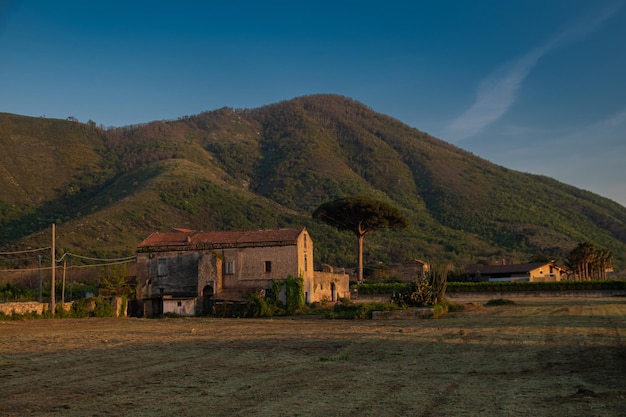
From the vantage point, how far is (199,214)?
110 metres

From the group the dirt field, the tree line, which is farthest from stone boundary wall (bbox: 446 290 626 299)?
the dirt field

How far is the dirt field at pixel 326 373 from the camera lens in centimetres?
1095

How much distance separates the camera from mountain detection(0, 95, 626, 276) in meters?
105

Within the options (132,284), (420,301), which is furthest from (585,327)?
(132,284)

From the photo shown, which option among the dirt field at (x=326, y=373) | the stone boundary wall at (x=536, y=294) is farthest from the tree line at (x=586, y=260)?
the dirt field at (x=326, y=373)

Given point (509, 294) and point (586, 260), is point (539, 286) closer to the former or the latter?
point (509, 294)

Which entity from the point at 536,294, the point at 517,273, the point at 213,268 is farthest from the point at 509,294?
the point at 213,268

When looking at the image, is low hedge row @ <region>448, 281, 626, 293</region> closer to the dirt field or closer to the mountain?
the mountain

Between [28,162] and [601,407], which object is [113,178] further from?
[601,407]

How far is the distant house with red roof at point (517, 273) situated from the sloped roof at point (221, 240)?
135 feet

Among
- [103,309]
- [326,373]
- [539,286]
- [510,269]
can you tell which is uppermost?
[510,269]

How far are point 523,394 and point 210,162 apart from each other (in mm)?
160241

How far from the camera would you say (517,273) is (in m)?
83.5

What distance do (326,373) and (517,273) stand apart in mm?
73523
